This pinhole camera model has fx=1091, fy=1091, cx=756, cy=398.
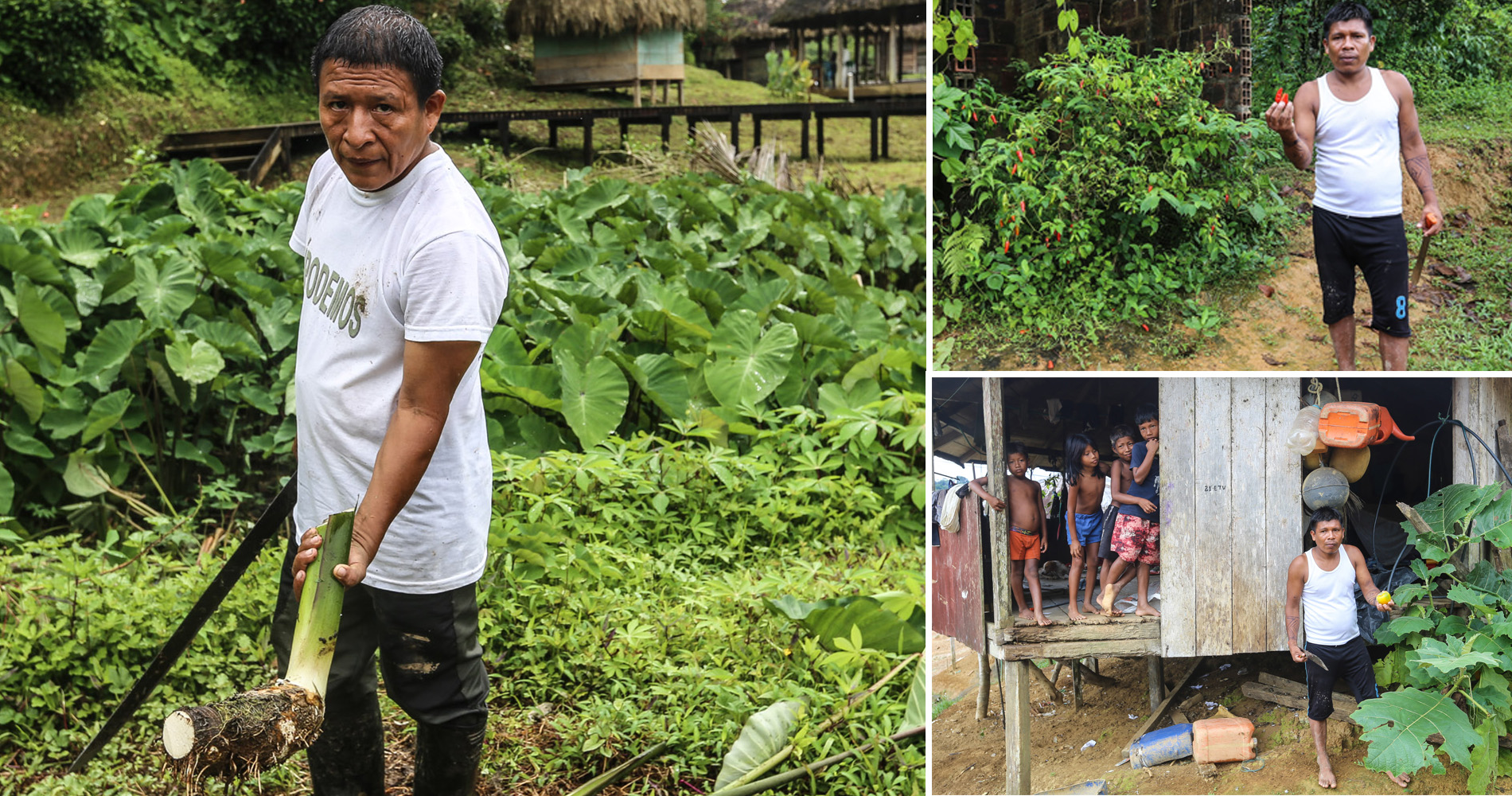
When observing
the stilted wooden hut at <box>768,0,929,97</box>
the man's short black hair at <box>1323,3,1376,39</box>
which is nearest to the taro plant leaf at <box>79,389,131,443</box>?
the man's short black hair at <box>1323,3,1376,39</box>

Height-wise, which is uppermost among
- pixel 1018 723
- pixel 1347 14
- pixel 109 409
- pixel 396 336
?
pixel 1347 14

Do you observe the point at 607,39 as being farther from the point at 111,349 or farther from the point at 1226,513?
the point at 1226,513

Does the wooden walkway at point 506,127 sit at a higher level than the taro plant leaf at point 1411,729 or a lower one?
higher

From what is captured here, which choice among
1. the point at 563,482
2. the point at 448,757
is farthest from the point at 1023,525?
the point at 563,482

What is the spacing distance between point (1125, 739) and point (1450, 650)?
651 mm

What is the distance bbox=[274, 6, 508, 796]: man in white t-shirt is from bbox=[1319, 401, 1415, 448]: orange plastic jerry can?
1.64m

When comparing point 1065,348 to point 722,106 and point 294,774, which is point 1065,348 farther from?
point 722,106

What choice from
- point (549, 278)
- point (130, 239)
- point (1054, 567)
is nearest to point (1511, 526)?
point (1054, 567)

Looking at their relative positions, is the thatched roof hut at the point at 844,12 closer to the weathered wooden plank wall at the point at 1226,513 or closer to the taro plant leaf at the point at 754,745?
the weathered wooden plank wall at the point at 1226,513

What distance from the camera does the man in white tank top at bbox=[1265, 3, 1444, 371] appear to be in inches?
108

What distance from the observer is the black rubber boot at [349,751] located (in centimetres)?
211

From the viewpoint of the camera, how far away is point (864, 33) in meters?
20.0

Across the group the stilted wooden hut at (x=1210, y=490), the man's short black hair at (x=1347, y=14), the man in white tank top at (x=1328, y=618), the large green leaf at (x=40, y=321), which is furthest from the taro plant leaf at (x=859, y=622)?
the large green leaf at (x=40, y=321)

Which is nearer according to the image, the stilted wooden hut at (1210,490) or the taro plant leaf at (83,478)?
the stilted wooden hut at (1210,490)
